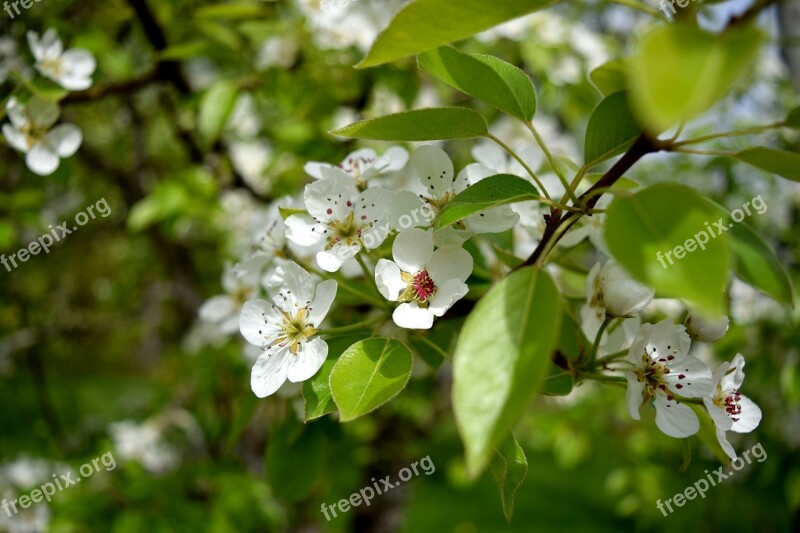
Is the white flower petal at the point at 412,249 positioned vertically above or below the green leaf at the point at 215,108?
above

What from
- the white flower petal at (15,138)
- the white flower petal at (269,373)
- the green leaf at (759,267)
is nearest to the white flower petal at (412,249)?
the white flower petal at (269,373)

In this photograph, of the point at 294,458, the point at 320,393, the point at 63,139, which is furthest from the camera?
the point at 63,139

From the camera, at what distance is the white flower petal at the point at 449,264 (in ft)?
2.69

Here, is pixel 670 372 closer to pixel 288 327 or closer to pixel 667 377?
pixel 667 377

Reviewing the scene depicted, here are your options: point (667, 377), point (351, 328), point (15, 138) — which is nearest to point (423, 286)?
point (351, 328)

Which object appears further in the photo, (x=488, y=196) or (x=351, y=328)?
(x=351, y=328)

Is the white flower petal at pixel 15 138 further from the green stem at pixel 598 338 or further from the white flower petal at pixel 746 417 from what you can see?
the white flower petal at pixel 746 417

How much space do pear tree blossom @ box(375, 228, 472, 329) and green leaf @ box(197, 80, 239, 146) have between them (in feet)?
3.47

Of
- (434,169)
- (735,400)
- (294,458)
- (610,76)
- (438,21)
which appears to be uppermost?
(438,21)

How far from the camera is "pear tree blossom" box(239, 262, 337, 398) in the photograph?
2.70 ft

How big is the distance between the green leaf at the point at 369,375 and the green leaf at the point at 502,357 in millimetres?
176

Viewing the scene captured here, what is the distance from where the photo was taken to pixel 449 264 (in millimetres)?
824

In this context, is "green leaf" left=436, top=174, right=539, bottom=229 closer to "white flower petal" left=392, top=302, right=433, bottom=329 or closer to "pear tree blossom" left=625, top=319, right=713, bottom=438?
"white flower petal" left=392, top=302, right=433, bottom=329

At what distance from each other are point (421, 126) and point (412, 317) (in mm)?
239
